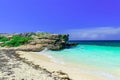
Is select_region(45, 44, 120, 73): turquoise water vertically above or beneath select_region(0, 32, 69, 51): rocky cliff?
beneath

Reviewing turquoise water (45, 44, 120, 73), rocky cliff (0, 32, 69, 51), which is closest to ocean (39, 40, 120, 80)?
turquoise water (45, 44, 120, 73)

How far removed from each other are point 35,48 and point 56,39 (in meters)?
7.39

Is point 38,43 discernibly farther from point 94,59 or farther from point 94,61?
point 94,61

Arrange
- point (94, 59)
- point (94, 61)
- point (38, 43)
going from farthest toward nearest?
point (38, 43) < point (94, 59) < point (94, 61)

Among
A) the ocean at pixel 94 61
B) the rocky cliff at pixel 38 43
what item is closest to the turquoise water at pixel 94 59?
the ocean at pixel 94 61

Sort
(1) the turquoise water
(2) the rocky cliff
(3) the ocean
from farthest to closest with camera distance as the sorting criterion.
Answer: (2) the rocky cliff
(1) the turquoise water
(3) the ocean

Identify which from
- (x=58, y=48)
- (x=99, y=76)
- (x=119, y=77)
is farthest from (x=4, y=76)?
(x=58, y=48)

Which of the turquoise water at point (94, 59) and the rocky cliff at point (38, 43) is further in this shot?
the rocky cliff at point (38, 43)

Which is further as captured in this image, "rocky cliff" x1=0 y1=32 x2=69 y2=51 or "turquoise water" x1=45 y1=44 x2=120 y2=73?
"rocky cliff" x1=0 y1=32 x2=69 y2=51

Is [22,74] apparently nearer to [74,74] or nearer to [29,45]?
[74,74]

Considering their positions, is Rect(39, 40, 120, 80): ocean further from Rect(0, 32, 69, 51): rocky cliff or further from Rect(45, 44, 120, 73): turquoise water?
Rect(0, 32, 69, 51): rocky cliff

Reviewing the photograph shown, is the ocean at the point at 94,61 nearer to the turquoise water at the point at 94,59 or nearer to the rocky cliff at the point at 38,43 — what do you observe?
the turquoise water at the point at 94,59

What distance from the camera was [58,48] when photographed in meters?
44.6

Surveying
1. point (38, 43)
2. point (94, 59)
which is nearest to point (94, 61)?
point (94, 59)
